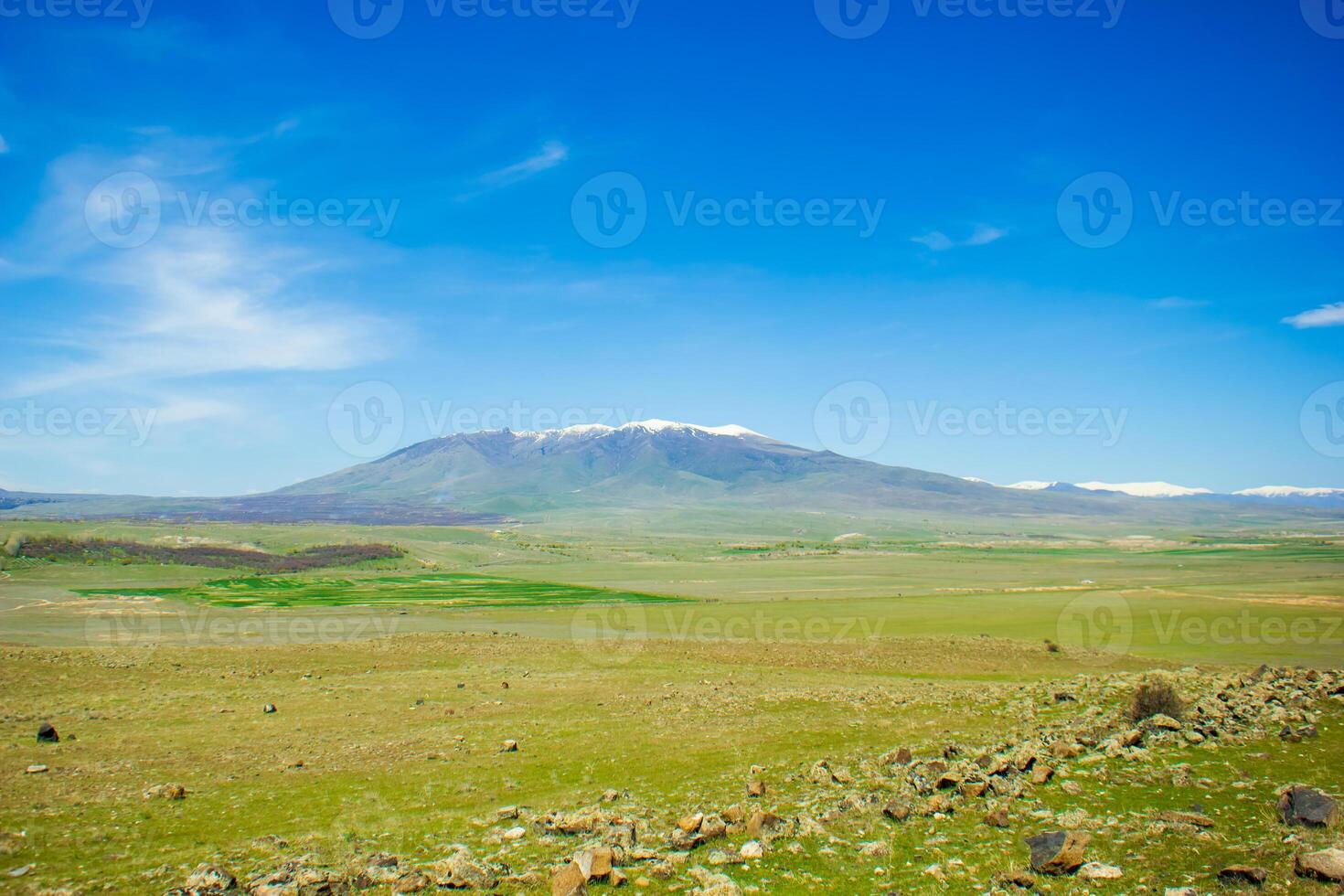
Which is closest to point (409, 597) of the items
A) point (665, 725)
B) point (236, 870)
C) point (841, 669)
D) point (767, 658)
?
point (767, 658)

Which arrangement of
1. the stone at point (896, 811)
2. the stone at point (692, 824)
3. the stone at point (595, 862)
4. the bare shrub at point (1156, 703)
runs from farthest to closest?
1. the bare shrub at point (1156, 703)
2. the stone at point (896, 811)
3. the stone at point (692, 824)
4. the stone at point (595, 862)

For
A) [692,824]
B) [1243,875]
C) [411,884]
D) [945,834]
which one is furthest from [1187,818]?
[411,884]

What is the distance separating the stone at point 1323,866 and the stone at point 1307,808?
200 centimetres

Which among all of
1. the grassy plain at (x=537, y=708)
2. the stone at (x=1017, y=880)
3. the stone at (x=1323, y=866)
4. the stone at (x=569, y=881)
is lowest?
the grassy plain at (x=537, y=708)

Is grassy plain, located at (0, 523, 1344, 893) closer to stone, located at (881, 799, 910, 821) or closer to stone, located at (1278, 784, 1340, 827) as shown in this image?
stone, located at (1278, 784, 1340, 827)

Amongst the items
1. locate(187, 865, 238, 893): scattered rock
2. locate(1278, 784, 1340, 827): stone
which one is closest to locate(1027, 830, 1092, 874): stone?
locate(1278, 784, 1340, 827): stone

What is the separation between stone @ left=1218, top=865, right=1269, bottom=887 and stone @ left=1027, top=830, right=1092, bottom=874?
5.21 ft

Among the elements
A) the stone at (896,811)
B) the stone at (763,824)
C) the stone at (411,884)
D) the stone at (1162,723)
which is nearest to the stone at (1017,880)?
the stone at (896,811)

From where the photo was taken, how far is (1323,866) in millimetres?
8867

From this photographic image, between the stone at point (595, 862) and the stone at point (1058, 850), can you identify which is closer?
Answer: the stone at point (1058, 850)

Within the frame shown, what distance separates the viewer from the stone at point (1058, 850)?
10031 millimetres

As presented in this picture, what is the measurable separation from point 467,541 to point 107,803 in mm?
152009

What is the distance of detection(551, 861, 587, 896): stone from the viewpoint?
33.0 feet

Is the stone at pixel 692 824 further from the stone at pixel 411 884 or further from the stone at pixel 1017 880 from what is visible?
the stone at pixel 1017 880
